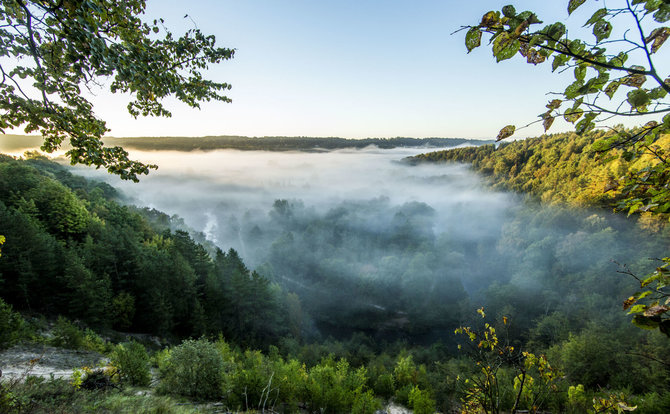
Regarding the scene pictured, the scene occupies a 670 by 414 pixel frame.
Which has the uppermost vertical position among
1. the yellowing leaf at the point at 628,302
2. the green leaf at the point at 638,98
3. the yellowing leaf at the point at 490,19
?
the yellowing leaf at the point at 490,19

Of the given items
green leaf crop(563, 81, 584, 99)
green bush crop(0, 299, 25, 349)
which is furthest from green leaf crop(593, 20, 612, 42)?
green bush crop(0, 299, 25, 349)

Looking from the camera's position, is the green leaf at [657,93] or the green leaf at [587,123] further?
the green leaf at [587,123]

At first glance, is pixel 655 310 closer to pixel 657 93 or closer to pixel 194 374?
pixel 657 93

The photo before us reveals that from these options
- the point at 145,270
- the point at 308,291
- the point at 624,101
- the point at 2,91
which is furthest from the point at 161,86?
the point at 308,291

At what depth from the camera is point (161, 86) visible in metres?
4.38

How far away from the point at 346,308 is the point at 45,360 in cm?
4997

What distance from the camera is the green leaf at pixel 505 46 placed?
72.2 inches

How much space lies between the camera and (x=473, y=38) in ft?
6.26

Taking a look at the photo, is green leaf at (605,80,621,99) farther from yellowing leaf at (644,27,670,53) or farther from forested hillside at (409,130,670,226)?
forested hillside at (409,130,670,226)

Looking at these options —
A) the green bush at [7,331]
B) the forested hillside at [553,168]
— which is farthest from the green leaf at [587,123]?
the forested hillside at [553,168]

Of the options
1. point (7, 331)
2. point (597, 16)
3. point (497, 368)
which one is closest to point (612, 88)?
point (597, 16)

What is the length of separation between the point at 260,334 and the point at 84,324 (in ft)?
60.9

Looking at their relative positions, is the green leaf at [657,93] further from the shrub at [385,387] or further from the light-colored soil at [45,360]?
the shrub at [385,387]

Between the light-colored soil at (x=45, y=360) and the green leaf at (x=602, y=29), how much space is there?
16.3m
